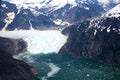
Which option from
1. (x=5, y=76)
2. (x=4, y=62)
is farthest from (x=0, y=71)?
(x=4, y=62)

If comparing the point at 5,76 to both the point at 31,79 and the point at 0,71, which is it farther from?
the point at 31,79

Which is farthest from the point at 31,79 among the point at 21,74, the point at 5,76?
the point at 5,76

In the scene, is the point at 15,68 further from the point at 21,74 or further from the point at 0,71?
the point at 0,71

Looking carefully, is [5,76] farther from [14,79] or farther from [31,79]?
[31,79]

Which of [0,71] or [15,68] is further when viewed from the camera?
[15,68]

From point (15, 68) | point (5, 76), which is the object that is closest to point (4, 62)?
point (15, 68)

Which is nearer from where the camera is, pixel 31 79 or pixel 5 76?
pixel 5 76
